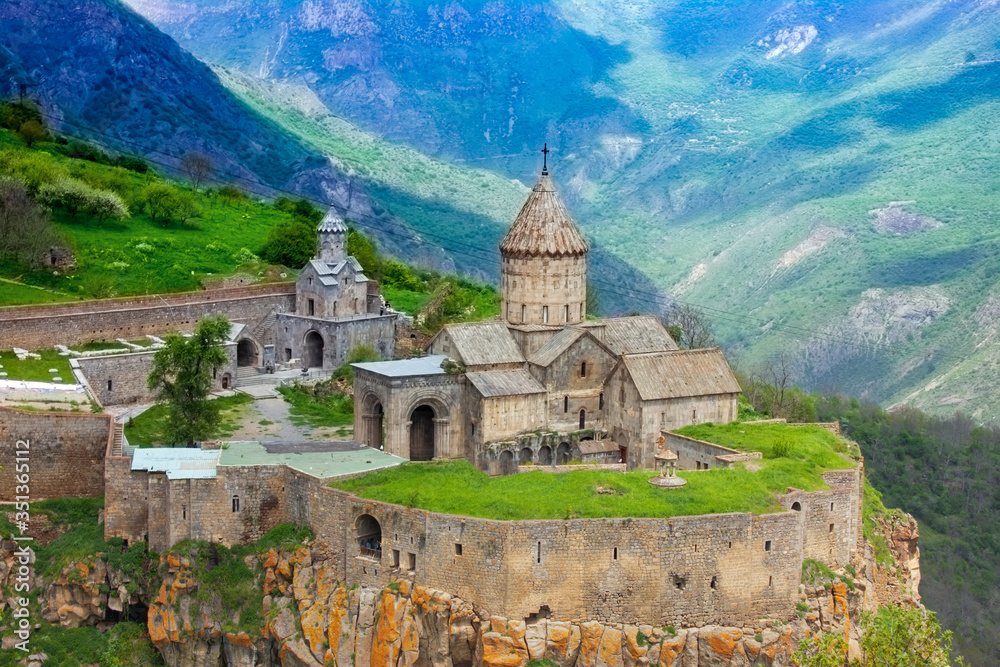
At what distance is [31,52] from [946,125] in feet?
144

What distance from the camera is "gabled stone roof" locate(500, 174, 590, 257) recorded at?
125 feet

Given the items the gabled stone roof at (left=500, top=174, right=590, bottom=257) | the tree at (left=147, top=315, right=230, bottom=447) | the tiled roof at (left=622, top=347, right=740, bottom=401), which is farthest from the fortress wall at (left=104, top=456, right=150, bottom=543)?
the tiled roof at (left=622, top=347, right=740, bottom=401)

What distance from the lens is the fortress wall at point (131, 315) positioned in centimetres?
4169

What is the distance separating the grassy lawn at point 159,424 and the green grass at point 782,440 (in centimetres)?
1189

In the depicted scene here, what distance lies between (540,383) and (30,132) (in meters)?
32.1

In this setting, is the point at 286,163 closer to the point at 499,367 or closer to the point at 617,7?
the point at 617,7

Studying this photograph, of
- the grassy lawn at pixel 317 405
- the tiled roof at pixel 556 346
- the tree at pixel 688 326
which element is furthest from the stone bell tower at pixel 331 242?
the tree at pixel 688 326

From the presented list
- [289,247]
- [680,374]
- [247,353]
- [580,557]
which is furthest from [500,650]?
[289,247]

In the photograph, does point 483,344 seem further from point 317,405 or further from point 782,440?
point 782,440

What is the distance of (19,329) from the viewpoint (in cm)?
4128

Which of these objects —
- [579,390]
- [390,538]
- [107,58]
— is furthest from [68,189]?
[390,538]

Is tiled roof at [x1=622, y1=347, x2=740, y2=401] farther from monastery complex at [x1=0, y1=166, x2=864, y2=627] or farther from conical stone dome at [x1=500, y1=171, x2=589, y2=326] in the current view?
conical stone dome at [x1=500, y1=171, x2=589, y2=326]

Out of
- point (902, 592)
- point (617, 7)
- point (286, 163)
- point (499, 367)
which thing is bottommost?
point (902, 592)

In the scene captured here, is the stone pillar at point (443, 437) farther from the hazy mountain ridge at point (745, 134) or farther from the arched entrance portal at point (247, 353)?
the hazy mountain ridge at point (745, 134)
